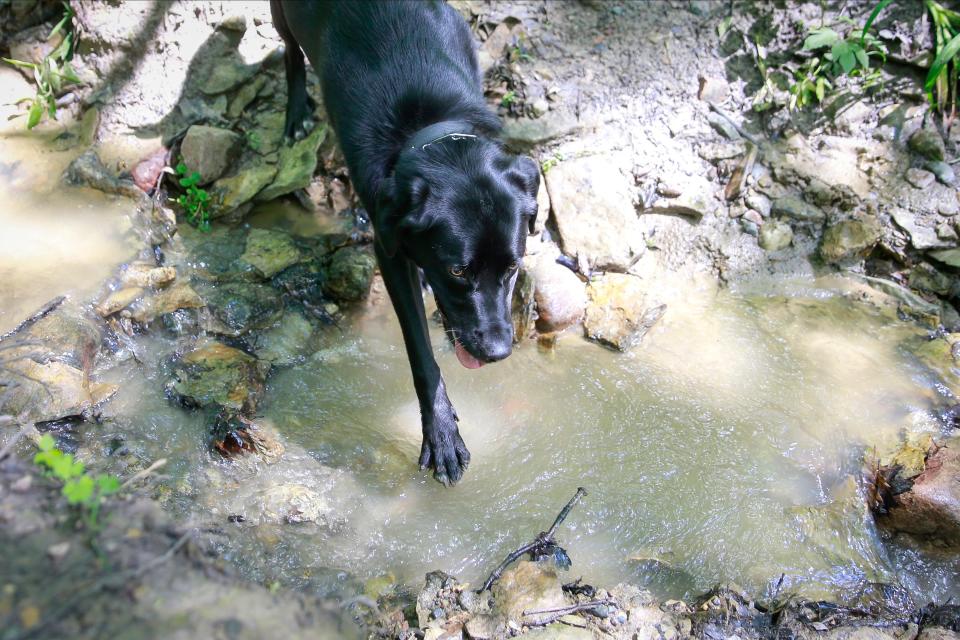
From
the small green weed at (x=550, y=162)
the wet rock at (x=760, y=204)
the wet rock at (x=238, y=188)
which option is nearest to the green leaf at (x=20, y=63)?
the wet rock at (x=238, y=188)

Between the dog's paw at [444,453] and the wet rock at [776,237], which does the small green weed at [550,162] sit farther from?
the dog's paw at [444,453]

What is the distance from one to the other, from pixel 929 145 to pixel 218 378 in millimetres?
3841

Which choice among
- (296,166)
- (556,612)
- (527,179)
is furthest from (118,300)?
(556,612)

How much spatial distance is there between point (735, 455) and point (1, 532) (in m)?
2.42

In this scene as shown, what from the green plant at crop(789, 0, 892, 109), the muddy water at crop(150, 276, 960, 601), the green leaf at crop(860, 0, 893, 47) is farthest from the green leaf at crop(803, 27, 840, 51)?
the muddy water at crop(150, 276, 960, 601)

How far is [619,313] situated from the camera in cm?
320

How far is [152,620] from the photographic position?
3.12 feet

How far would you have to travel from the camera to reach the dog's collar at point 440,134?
2.31 metres

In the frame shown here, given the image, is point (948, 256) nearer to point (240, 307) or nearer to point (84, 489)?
point (240, 307)

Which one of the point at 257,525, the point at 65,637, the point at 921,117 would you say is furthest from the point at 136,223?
the point at 921,117

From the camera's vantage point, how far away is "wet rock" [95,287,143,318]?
2805 mm

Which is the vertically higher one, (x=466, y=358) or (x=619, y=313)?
(x=466, y=358)

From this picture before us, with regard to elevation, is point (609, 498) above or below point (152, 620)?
below

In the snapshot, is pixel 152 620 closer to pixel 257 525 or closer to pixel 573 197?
pixel 257 525
